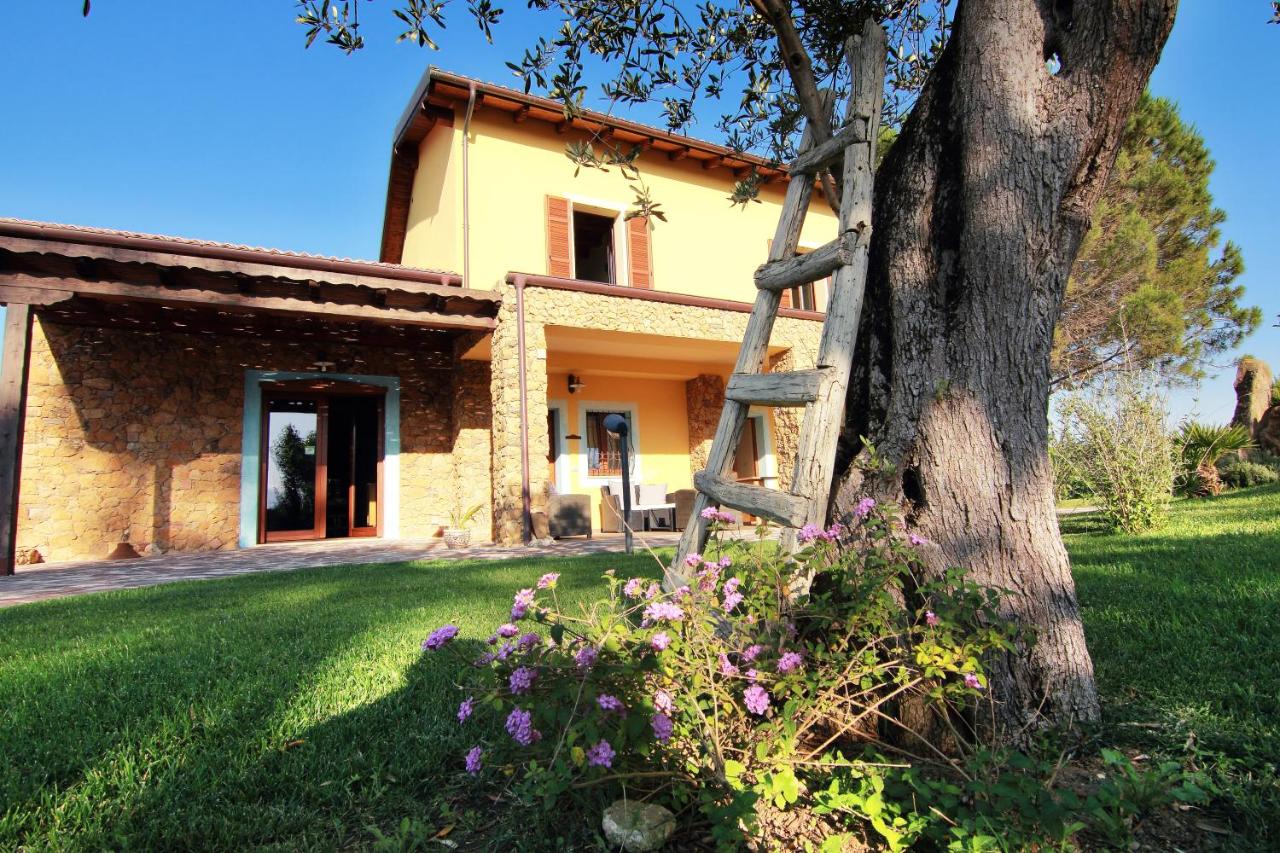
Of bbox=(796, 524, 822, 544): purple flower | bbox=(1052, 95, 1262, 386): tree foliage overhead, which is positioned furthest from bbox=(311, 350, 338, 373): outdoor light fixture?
bbox=(1052, 95, 1262, 386): tree foliage overhead

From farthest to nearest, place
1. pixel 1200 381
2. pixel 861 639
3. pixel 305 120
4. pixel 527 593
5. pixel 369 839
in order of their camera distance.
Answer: pixel 1200 381
pixel 305 120
pixel 861 639
pixel 527 593
pixel 369 839

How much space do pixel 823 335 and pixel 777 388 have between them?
21cm

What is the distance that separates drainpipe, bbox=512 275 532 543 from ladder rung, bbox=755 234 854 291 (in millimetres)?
5521

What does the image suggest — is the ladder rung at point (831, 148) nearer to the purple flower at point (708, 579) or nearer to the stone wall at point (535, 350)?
the purple flower at point (708, 579)

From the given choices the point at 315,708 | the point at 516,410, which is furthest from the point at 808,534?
the point at 516,410

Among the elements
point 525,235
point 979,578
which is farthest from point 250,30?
point 979,578

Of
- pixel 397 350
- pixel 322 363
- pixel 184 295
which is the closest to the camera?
pixel 184 295

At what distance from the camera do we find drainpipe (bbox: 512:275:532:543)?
7.24m

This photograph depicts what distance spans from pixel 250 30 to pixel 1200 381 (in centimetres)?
1899

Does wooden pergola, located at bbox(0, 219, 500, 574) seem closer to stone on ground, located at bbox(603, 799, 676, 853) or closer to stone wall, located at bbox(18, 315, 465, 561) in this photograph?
stone wall, located at bbox(18, 315, 465, 561)

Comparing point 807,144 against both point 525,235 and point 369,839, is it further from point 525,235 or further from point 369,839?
point 525,235

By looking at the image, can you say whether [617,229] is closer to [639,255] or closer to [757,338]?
[639,255]

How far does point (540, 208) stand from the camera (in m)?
8.88

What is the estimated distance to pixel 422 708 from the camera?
180 centimetres
